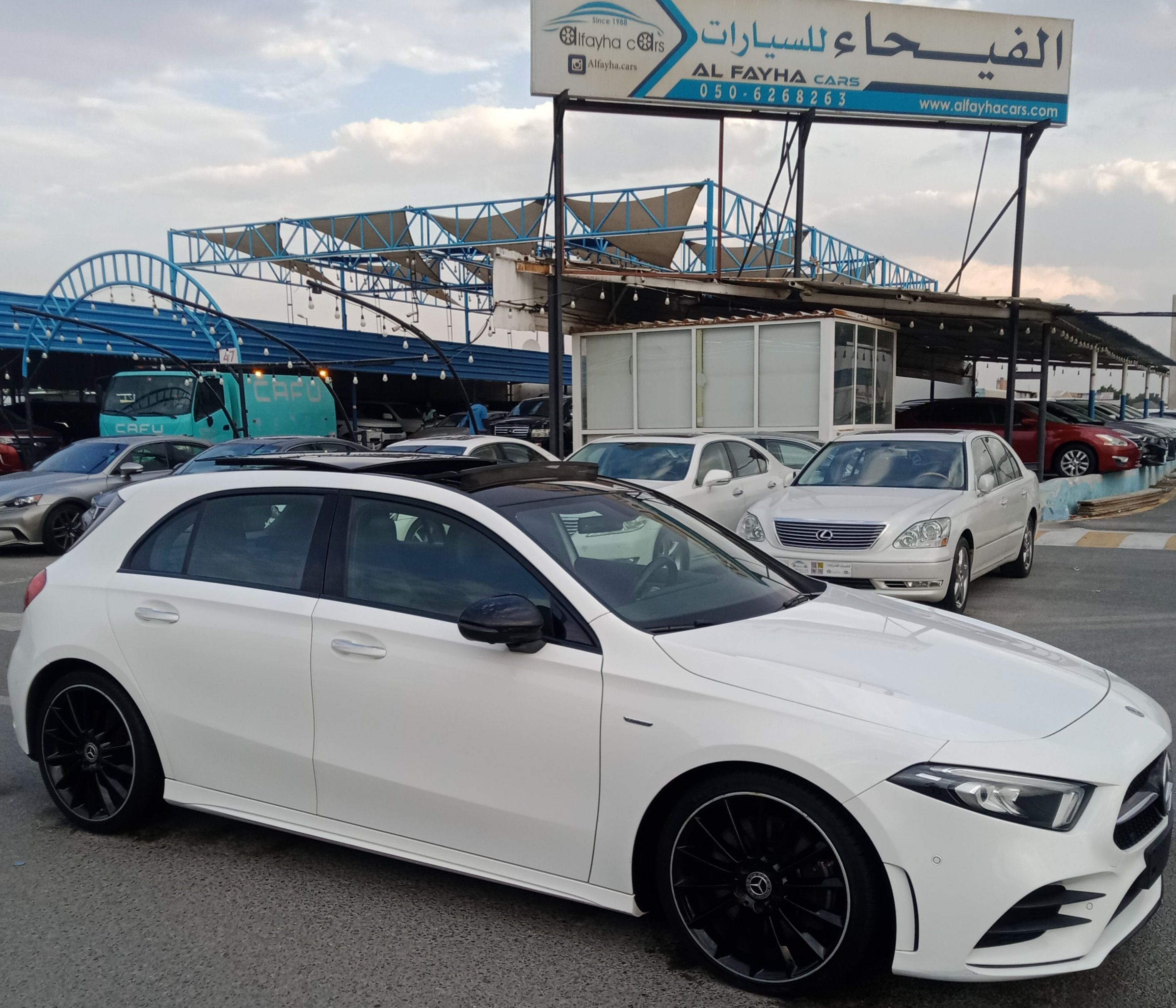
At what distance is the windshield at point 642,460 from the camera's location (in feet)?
36.0

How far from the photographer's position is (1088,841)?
260 cm

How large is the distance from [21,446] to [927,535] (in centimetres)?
2096

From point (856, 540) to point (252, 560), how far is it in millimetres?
5398

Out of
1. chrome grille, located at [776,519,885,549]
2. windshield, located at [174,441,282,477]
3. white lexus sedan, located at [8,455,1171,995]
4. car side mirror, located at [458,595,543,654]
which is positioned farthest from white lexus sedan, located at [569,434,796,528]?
car side mirror, located at [458,595,543,654]

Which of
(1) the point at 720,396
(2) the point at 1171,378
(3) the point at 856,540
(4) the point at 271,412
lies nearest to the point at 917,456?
(3) the point at 856,540

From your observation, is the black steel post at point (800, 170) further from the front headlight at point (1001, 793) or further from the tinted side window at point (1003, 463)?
the front headlight at point (1001, 793)

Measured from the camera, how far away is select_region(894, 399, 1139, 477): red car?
1908 centimetres

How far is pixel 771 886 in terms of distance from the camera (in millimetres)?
2846

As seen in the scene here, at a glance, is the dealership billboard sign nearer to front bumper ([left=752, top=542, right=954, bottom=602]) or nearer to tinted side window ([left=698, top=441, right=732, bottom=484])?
tinted side window ([left=698, top=441, right=732, bottom=484])

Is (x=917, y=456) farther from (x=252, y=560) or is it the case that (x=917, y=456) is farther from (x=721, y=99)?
(x=721, y=99)

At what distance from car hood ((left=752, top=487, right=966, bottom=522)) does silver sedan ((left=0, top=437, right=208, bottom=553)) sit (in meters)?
7.63

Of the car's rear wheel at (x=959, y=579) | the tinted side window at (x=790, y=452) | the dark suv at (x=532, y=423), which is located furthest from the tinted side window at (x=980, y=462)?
the dark suv at (x=532, y=423)

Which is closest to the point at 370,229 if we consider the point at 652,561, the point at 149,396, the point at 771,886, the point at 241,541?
the point at 149,396

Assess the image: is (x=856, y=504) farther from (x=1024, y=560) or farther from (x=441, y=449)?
(x=441, y=449)
